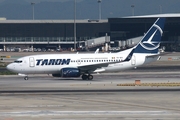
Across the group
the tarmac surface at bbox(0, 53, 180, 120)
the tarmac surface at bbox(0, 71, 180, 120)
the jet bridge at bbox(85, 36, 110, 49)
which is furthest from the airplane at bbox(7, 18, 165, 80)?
the jet bridge at bbox(85, 36, 110, 49)

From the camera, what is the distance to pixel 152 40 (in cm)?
6825

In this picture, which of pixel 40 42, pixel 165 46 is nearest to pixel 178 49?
pixel 165 46

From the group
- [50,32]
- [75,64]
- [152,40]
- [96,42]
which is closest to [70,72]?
[75,64]

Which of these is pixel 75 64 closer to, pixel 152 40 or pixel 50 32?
pixel 152 40

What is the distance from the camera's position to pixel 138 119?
34.2 meters

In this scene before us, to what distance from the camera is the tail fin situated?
6725cm

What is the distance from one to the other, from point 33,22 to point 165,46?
46594mm

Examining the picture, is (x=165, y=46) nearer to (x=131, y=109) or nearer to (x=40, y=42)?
(x=40, y=42)

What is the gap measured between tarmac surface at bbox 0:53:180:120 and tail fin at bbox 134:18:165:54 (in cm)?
941

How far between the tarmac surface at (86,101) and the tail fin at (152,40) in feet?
30.9

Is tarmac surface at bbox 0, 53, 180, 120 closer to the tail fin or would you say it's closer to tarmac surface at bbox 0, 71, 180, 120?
tarmac surface at bbox 0, 71, 180, 120

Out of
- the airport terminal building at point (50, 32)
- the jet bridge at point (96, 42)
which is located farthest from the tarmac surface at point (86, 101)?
the airport terminal building at point (50, 32)

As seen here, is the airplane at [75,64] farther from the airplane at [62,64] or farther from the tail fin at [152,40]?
the tail fin at [152,40]

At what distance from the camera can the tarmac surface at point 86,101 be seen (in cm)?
3597
